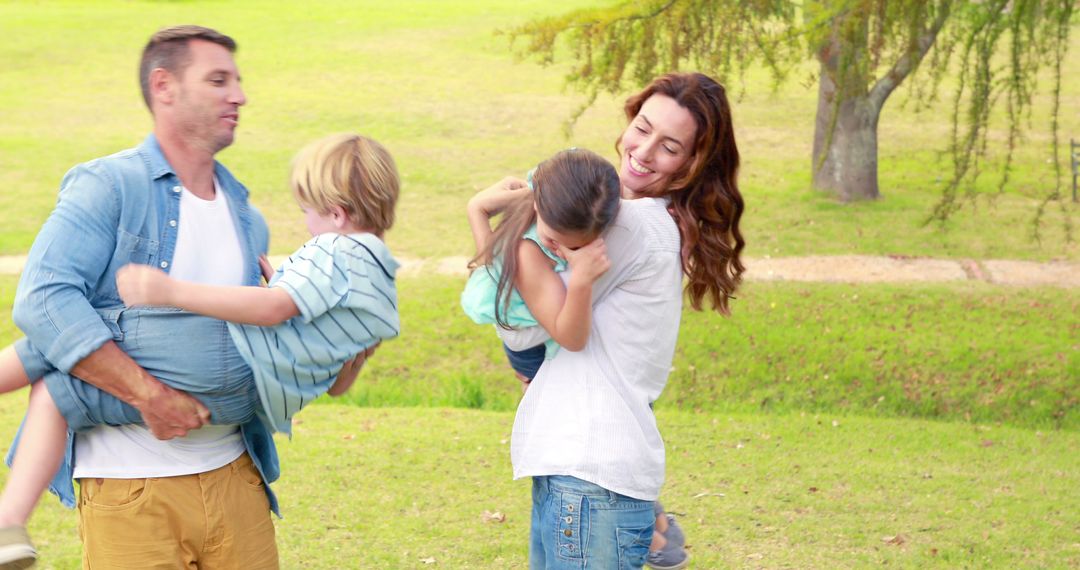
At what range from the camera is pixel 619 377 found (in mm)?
2607

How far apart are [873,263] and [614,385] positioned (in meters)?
9.65

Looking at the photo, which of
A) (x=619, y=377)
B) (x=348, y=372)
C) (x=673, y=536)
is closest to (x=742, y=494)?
(x=673, y=536)

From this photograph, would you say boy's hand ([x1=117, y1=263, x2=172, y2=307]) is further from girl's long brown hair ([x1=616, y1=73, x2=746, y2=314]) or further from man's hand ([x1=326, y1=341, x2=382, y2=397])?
girl's long brown hair ([x1=616, y1=73, x2=746, y2=314])

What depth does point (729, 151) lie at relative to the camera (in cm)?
285

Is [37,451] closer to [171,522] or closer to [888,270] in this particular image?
[171,522]

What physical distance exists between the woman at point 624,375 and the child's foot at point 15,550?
1101 mm

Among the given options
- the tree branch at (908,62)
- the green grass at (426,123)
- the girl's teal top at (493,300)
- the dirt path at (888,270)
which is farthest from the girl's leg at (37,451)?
the green grass at (426,123)

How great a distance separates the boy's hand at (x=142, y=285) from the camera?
95.1 inches

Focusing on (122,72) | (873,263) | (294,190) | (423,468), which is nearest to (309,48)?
(122,72)

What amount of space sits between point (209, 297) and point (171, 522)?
61 cm

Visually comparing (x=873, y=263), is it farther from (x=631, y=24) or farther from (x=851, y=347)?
(x=631, y=24)

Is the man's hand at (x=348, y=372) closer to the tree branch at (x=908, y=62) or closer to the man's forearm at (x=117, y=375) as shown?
the man's forearm at (x=117, y=375)

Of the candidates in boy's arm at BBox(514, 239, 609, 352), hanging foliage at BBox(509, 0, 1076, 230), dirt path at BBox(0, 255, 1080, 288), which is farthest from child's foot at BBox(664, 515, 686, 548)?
dirt path at BBox(0, 255, 1080, 288)

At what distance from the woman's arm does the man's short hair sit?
524 mm
